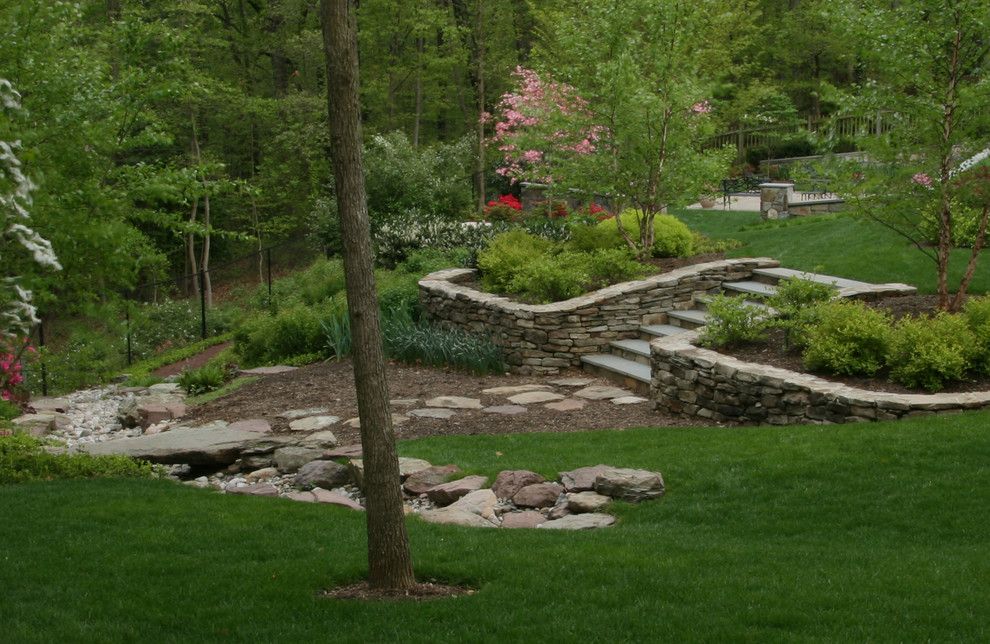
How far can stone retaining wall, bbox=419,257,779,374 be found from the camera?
12172 mm

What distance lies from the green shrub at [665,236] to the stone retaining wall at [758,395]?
12.9 ft

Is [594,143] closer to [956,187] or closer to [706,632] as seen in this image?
[956,187]

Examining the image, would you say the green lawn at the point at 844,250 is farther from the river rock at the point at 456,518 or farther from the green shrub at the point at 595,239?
the river rock at the point at 456,518

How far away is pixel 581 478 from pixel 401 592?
2812 millimetres

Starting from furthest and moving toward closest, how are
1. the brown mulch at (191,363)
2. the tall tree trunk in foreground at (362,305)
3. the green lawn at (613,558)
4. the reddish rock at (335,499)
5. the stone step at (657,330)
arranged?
1. the brown mulch at (191,363)
2. the stone step at (657,330)
3. the reddish rock at (335,499)
4. the tall tree trunk in foreground at (362,305)
5. the green lawn at (613,558)

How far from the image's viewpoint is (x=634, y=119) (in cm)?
1341

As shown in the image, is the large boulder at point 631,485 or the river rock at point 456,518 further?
the large boulder at point 631,485

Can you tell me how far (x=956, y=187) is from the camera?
9633mm

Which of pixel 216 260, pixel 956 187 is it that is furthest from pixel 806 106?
pixel 956 187

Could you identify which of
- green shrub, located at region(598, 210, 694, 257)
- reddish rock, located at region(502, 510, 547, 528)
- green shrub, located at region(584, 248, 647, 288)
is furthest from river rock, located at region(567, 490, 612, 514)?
green shrub, located at region(598, 210, 694, 257)

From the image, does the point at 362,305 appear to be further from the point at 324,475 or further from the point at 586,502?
the point at 324,475

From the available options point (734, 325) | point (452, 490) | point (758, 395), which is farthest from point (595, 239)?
point (452, 490)

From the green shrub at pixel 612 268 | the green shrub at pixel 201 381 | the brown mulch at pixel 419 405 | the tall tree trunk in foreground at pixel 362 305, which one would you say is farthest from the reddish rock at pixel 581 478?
the green shrub at pixel 201 381

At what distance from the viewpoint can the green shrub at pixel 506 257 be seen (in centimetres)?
1372
